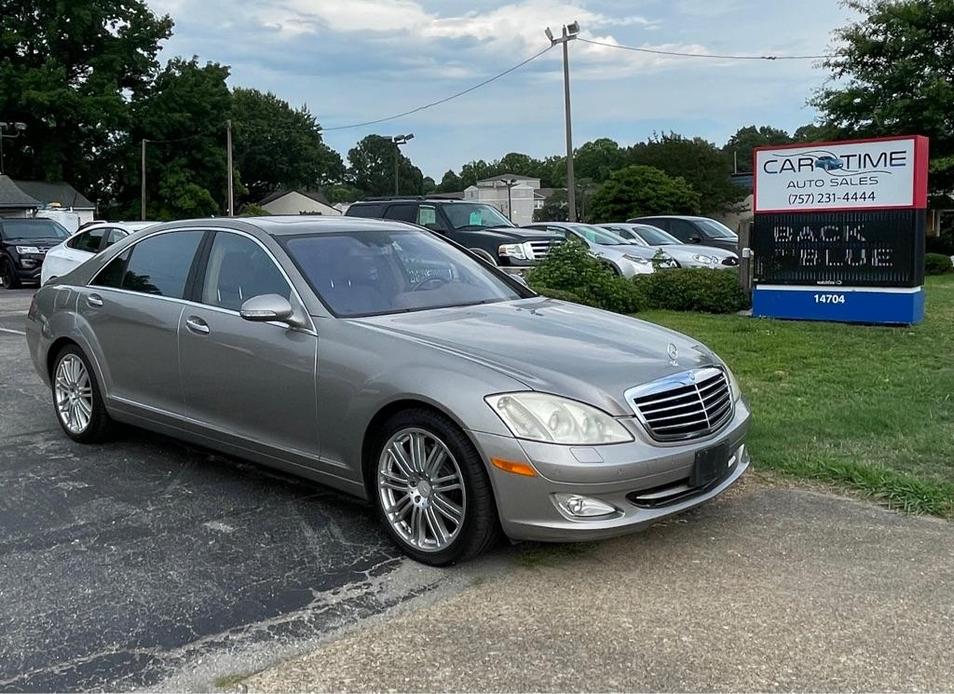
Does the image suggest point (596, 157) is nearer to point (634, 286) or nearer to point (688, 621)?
point (634, 286)

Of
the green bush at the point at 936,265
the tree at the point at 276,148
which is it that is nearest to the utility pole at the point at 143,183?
the tree at the point at 276,148

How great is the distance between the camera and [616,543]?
432 centimetres

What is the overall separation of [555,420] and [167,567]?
186cm

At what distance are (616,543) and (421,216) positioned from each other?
1144 cm

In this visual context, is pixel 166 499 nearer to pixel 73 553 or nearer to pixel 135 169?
pixel 73 553

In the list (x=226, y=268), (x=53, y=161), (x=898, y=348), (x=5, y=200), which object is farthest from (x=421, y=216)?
(x=53, y=161)

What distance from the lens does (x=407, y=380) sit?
4059 mm

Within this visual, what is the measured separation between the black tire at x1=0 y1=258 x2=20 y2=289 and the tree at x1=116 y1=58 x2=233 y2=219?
34.6m

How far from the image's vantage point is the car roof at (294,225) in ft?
17.1

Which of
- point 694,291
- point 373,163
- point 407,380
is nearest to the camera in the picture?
point 407,380

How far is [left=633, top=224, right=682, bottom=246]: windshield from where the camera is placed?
65.3ft

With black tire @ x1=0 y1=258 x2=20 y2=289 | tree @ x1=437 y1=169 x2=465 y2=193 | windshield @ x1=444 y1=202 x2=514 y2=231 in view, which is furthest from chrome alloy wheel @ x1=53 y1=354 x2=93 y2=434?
tree @ x1=437 y1=169 x2=465 y2=193

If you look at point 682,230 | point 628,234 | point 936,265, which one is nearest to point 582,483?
point 628,234

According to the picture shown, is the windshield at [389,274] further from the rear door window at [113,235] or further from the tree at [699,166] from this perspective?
the tree at [699,166]
